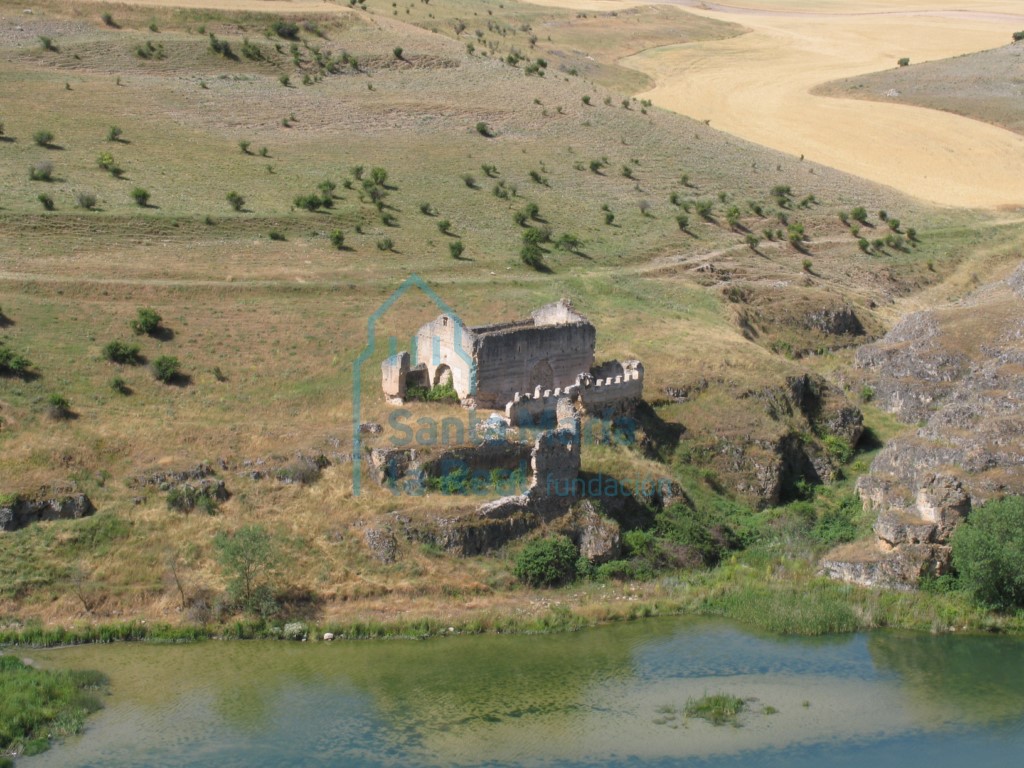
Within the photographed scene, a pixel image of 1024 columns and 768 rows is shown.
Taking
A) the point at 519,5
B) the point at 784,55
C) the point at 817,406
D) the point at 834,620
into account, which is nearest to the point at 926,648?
the point at 834,620

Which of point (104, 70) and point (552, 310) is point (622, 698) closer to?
point (552, 310)

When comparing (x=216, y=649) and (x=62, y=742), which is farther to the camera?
(x=216, y=649)

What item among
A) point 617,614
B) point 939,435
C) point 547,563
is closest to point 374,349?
point 547,563

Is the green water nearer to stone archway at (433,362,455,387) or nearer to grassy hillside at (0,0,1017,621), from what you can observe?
grassy hillside at (0,0,1017,621)

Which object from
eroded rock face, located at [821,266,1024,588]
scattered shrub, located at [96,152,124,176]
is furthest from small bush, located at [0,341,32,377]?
eroded rock face, located at [821,266,1024,588]

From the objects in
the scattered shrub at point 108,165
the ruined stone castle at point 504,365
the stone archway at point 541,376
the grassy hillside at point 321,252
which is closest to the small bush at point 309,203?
the grassy hillside at point 321,252
